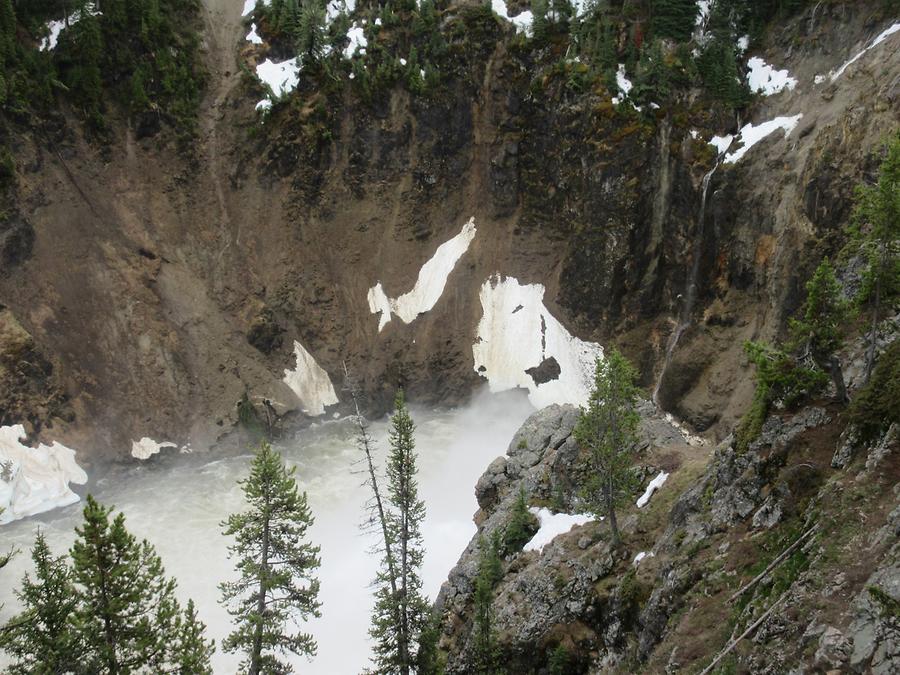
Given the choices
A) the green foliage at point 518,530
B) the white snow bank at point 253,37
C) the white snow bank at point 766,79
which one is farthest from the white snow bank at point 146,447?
the white snow bank at point 766,79

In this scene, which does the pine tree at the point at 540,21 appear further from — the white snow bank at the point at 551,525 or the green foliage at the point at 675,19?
the white snow bank at the point at 551,525

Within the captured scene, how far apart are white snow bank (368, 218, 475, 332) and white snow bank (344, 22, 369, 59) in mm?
16022

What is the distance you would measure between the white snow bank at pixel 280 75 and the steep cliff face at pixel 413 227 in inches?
51.5

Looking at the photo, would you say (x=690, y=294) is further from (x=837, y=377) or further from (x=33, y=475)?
(x=33, y=475)

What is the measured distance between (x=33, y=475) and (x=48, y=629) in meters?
26.3

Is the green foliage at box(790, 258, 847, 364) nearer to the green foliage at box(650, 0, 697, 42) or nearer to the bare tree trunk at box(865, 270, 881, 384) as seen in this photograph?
the bare tree trunk at box(865, 270, 881, 384)

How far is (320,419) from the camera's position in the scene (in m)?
44.8

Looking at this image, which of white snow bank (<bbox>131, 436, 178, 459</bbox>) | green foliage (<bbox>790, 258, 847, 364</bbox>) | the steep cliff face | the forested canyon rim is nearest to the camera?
green foliage (<bbox>790, 258, 847, 364</bbox>)

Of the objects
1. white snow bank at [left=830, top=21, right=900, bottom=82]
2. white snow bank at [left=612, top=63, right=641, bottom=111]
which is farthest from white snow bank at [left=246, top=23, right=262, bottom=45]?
white snow bank at [left=830, top=21, right=900, bottom=82]

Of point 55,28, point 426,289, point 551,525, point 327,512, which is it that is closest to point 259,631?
point 551,525

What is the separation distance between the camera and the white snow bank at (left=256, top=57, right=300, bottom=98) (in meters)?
49.6

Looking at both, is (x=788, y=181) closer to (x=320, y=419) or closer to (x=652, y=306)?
(x=652, y=306)

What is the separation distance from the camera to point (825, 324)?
1518cm

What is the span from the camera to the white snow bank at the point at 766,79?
125 ft
